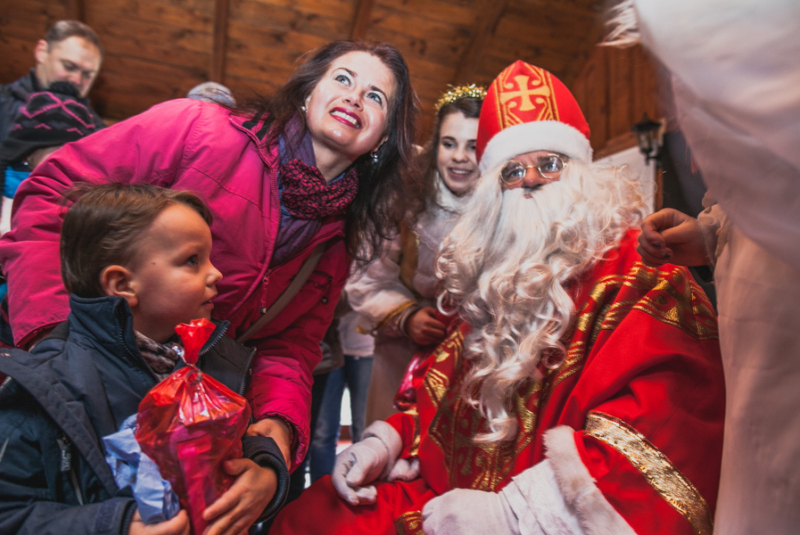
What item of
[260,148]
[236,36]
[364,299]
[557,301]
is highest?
[236,36]

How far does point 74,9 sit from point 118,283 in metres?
5.64

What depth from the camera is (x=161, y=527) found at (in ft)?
3.16

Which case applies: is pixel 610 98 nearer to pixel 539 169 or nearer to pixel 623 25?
pixel 539 169

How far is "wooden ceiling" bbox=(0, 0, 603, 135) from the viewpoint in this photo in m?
5.76

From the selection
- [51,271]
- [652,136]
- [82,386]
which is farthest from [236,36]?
[82,386]

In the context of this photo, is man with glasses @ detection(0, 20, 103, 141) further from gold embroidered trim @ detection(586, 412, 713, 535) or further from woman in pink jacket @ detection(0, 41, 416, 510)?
gold embroidered trim @ detection(586, 412, 713, 535)

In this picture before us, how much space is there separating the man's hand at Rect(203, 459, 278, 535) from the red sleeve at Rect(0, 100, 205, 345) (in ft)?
1.87

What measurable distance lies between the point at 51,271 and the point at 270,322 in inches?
25.4

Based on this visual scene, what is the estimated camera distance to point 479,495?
1.32 metres

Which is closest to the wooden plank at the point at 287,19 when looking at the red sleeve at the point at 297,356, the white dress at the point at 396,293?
the white dress at the point at 396,293

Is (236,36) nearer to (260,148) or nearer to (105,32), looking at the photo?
(105,32)

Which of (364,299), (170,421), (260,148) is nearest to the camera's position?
(170,421)

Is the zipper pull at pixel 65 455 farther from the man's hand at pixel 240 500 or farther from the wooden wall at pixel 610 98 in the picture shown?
the wooden wall at pixel 610 98

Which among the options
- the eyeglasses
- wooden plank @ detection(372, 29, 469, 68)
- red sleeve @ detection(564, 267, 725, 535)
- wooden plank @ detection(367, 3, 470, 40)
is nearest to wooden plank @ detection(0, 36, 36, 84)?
wooden plank @ detection(367, 3, 470, 40)
